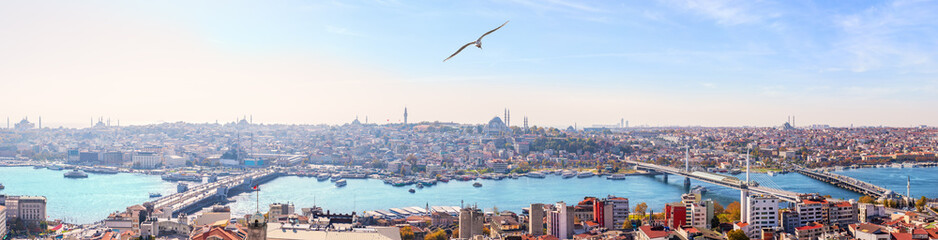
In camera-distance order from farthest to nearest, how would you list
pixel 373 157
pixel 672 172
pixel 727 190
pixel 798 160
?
pixel 373 157 → pixel 798 160 → pixel 672 172 → pixel 727 190

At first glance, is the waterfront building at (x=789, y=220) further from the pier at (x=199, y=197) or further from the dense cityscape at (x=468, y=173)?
the pier at (x=199, y=197)

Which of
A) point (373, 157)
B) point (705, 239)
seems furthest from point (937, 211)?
point (373, 157)

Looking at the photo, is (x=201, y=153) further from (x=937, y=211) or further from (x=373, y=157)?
(x=937, y=211)

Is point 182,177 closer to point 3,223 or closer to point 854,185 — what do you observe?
point 3,223

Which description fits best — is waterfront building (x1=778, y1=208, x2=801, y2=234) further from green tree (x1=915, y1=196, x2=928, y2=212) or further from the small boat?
the small boat

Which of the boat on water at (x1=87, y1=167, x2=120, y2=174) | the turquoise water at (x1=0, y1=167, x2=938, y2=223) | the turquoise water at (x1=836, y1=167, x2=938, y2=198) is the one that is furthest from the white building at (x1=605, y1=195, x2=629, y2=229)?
the boat on water at (x1=87, y1=167, x2=120, y2=174)

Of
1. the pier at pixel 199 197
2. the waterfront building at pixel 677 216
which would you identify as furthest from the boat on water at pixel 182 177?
the waterfront building at pixel 677 216

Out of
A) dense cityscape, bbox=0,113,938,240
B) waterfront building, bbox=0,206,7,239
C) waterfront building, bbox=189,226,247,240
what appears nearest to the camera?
waterfront building, bbox=189,226,247,240
